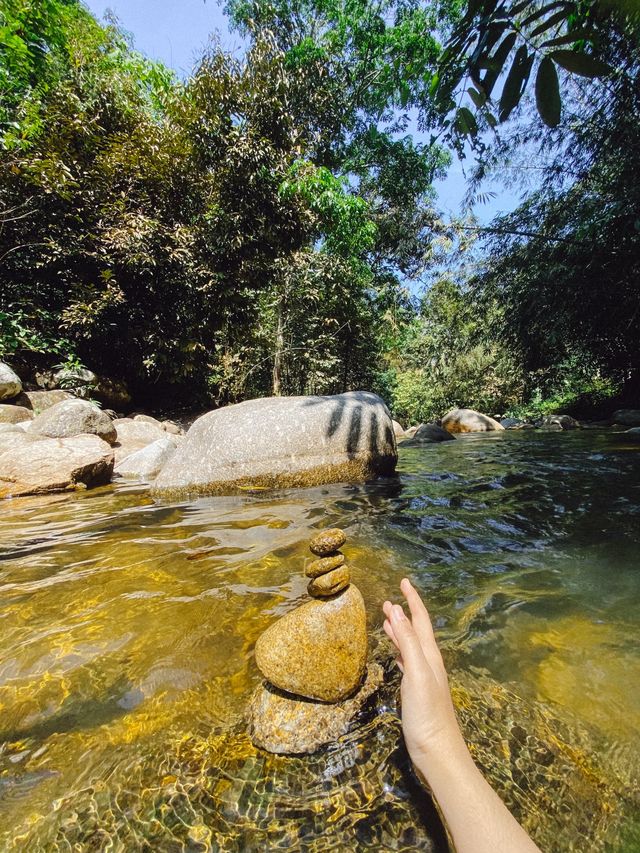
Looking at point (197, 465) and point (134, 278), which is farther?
point (134, 278)

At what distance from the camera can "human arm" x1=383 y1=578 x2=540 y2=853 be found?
822mm

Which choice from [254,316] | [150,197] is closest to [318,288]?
[254,316]

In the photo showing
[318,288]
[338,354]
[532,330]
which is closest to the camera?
[532,330]

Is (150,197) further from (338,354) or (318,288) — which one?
(338,354)

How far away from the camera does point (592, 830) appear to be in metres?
0.91

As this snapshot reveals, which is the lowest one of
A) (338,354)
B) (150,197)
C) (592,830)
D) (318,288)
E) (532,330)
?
(592,830)

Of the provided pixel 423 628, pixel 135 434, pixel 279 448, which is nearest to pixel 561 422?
pixel 279 448

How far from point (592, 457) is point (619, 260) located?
10.6ft

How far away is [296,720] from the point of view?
123 centimetres

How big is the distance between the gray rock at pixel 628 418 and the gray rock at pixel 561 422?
102 cm

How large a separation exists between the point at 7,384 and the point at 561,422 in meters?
14.7

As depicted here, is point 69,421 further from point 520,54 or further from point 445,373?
point 445,373

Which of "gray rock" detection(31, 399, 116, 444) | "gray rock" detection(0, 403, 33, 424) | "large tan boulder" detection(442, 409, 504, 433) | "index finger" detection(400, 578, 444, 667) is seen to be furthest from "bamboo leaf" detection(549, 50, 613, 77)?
"large tan boulder" detection(442, 409, 504, 433)

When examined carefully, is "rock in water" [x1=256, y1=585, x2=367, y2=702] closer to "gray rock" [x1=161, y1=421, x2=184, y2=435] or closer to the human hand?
the human hand
